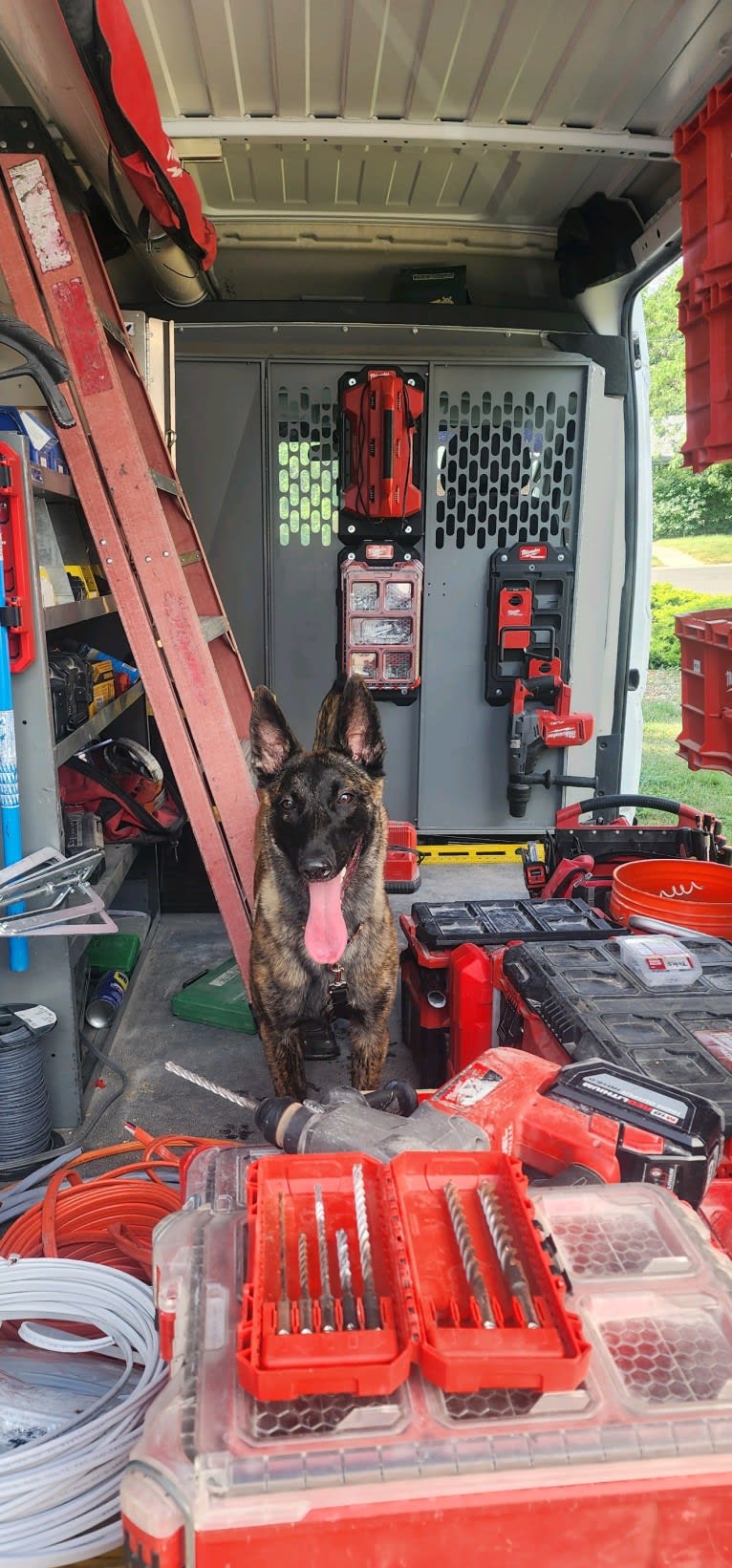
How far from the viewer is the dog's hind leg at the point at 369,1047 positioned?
2793mm

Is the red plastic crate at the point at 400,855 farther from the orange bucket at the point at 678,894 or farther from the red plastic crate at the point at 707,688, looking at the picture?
the red plastic crate at the point at 707,688

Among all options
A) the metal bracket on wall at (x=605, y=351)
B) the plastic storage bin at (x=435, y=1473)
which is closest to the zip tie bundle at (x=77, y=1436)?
the plastic storage bin at (x=435, y=1473)

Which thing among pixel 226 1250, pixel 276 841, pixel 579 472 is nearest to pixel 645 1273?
pixel 226 1250

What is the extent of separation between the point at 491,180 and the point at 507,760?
2.92 metres

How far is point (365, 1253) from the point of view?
899 millimetres

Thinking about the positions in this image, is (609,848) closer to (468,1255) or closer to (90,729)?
(90,729)

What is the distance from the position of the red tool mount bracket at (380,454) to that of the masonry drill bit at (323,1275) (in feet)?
14.1

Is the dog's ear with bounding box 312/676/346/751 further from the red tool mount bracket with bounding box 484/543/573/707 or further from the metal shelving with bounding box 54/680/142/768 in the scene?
the red tool mount bracket with bounding box 484/543/573/707

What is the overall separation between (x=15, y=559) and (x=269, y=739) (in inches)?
34.6

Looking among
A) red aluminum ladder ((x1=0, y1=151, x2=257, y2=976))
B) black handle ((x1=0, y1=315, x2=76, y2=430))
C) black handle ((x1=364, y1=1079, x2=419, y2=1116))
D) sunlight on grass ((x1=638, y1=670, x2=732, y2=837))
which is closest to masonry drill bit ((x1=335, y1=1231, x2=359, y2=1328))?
black handle ((x1=364, y1=1079, x2=419, y2=1116))

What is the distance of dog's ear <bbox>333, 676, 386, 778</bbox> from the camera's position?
278 cm

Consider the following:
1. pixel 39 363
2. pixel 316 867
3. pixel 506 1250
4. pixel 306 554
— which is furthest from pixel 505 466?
pixel 506 1250

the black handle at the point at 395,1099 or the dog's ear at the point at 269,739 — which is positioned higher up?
the dog's ear at the point at 269,739

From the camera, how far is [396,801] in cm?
546
